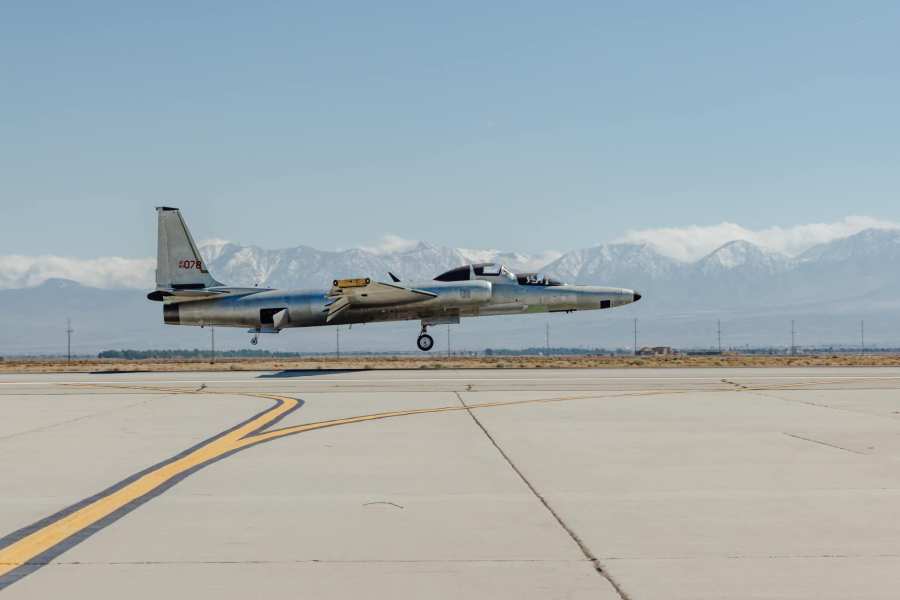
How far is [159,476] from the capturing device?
10.1m

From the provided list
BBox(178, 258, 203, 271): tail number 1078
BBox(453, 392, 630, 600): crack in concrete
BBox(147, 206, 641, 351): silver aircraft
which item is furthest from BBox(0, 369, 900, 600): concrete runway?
BBox(178, 258, 203, 271): tail number 1078

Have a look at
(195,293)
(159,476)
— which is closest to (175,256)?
(195,293)

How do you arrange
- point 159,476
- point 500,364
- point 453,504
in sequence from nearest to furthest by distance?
point 453,504 → point 159,476 → point 500,364

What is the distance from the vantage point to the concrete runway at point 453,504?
6.18 meters

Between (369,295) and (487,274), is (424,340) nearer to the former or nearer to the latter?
(369,295)

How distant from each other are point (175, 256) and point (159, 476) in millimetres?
32329

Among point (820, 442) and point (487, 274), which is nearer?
point (820, 442)

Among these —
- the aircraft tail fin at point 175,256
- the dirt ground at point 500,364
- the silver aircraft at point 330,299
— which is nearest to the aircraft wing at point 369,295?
the silver aircraft at point 330,299

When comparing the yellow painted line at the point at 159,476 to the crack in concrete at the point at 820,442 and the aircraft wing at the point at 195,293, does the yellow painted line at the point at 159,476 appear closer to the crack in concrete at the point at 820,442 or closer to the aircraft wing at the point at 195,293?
the crack in concrete at the point at 820,442

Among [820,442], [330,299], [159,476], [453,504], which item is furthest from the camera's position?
[330,299]

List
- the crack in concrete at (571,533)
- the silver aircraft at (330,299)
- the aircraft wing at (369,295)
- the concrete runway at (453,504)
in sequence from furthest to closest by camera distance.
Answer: the silver aircraft at (330,299) → the aircraft wing at (369,295) → the concrete runway at (453,504) → the crack in concrete at (571,533)

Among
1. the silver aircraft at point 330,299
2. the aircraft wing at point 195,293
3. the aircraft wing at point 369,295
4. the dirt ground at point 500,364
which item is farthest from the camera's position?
the dirt ground at point 500,364

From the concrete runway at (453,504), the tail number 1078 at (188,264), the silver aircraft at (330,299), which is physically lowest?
the concrete runway at (453,504)

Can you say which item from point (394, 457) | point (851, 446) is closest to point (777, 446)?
point (851, 446)
